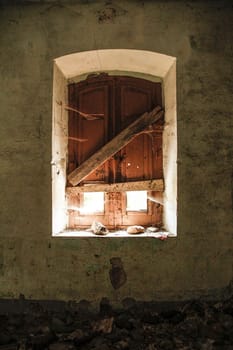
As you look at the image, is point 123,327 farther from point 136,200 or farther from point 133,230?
point 136,200

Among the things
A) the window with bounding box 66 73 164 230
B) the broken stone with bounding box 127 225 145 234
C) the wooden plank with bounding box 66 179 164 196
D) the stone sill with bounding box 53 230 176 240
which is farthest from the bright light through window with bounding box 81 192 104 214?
the broken stone with bounding box 127 225 145 234

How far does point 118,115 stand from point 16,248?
1.91 m

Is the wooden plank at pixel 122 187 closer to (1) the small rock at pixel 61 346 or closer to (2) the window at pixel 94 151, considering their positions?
(2) the window at pixel 94 151

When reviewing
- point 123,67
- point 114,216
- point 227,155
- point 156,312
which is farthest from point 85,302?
point 123,67

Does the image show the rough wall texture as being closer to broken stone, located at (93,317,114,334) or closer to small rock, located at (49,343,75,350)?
broken stone, located at (93,317,114,334)

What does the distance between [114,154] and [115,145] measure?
144mm

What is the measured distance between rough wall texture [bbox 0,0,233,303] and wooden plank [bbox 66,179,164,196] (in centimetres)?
47

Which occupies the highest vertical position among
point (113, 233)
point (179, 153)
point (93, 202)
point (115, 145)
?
point (115, 145)

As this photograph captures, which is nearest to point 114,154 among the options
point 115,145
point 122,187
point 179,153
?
point 115,145

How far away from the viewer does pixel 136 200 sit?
3527mm

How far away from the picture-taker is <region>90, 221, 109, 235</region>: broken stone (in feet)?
10.3

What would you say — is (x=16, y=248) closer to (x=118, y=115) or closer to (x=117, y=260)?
(x=117, y=260)

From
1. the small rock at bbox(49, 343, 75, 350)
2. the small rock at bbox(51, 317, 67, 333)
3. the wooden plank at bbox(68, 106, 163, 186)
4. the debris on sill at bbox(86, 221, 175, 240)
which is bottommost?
the small rock at bbox(49, 343, 75, 350)

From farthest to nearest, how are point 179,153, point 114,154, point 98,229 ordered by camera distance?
point 114,154, point 98,229, point 179,153
